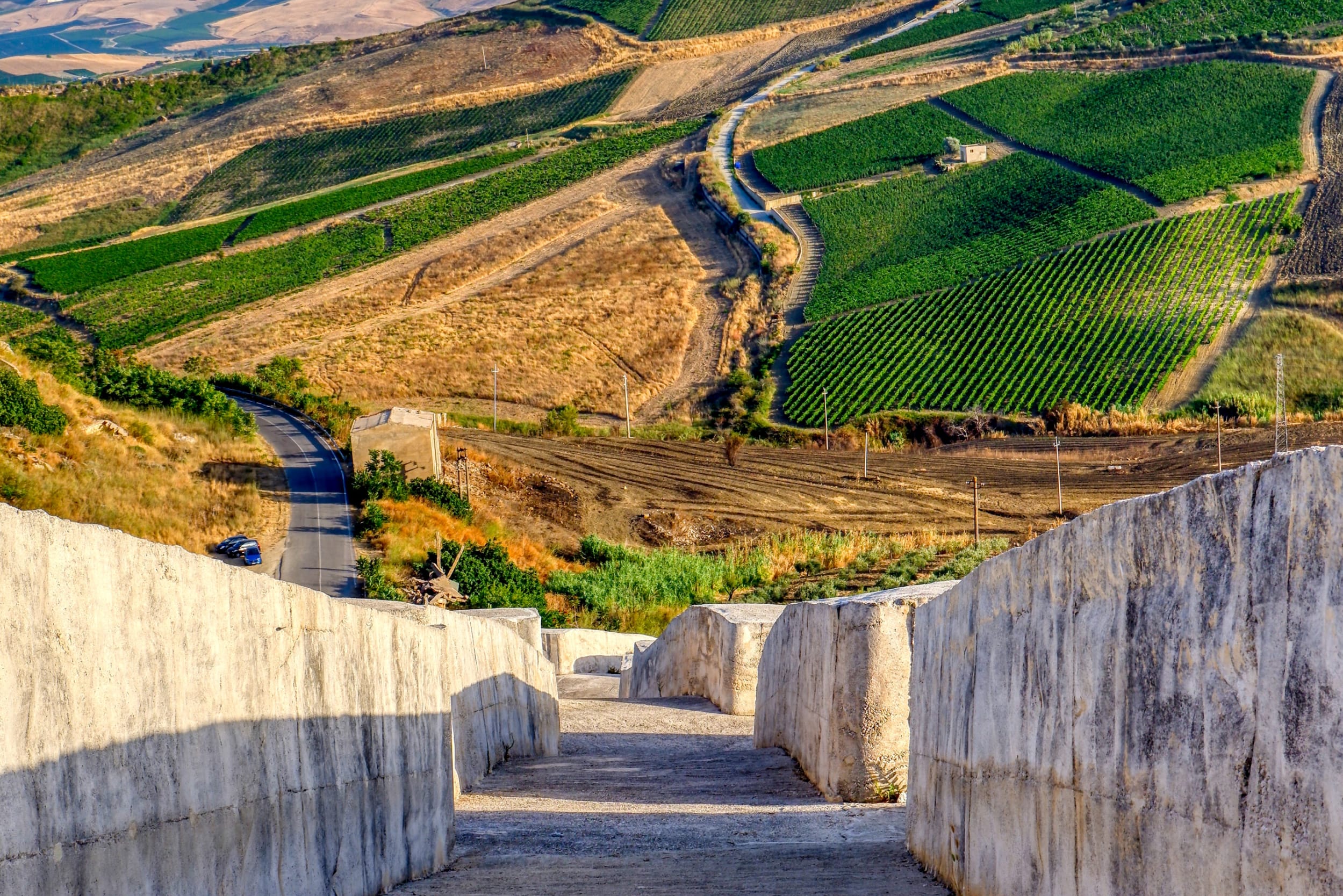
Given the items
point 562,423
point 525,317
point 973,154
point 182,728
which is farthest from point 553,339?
point 182,728

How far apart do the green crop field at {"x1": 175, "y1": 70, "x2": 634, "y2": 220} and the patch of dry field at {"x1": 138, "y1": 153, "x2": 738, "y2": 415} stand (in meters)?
24.4

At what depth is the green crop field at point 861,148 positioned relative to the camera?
295 ft

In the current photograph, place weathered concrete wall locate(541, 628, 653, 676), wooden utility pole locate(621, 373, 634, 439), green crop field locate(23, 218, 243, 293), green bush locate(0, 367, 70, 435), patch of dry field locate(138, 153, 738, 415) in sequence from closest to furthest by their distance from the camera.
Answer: weathered concrete wall locate(541, 628, 653, 676), green bush locate(0, 367, 70, 435), wooden utility pole locate(621, 373, 634, 439), patch of dry field locate(138, 153, 738, 415), green crop field locate(23, 218, 243, 293)

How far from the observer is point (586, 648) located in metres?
31.0

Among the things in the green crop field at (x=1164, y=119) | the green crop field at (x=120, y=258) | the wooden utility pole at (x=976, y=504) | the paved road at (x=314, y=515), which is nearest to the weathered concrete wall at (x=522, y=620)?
the paved road at (x=314, y=515)

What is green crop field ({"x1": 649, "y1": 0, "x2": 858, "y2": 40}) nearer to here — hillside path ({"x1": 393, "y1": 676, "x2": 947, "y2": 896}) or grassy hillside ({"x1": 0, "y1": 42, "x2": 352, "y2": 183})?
grassy hillside ({"x1": 0, "y1": 42, "x2": 352, "y2": 183})

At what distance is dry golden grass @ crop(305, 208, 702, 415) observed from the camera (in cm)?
6850

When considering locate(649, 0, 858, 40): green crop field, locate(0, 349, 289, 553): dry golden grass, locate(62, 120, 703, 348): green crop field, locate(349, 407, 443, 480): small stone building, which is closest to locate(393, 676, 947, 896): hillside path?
locate(0, 349, 289, 553): dry golden grass

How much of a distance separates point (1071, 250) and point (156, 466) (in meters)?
46.6

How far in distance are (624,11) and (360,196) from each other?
139ft

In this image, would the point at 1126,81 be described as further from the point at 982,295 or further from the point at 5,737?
the point at 5,737

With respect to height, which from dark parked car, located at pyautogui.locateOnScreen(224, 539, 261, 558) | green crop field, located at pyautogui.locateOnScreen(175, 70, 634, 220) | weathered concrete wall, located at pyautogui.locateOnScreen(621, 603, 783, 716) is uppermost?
green crop field, located at pyautogui.locateOnScreen(175, 70, 634, 220)

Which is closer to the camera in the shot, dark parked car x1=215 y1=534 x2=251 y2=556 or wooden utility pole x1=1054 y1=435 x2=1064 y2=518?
dark parked car x1=215 y1=534 x2=251 y2=556

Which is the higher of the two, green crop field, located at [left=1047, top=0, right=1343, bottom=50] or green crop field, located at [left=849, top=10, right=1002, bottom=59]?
green crop field, located at [left=849, top=10, right=1002, bottom=59]
